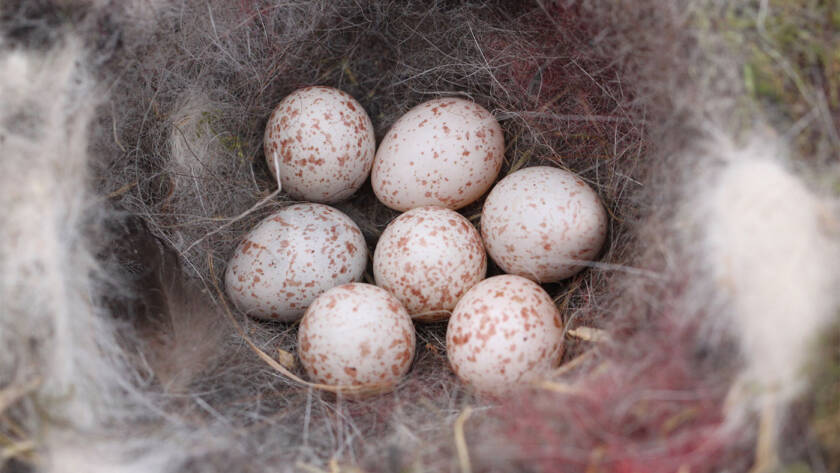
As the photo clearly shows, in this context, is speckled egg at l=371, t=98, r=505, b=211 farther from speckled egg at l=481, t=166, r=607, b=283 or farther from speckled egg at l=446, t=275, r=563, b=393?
speckled egg at l=446, t=275, r=563, b=393

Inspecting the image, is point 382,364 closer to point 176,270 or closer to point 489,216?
point 489,216

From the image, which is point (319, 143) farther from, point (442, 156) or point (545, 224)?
point (545, 224)

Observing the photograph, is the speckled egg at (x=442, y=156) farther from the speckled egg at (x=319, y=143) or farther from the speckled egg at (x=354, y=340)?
the speckled egg at (x=354, y=340)

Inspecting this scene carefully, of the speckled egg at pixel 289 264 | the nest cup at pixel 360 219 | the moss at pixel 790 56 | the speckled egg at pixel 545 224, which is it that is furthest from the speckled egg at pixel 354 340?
the moss at pixel 790 56

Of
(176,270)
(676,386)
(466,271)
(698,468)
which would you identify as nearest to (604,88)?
(466,271)

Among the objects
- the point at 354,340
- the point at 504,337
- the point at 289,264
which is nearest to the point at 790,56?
the point at 504,337
